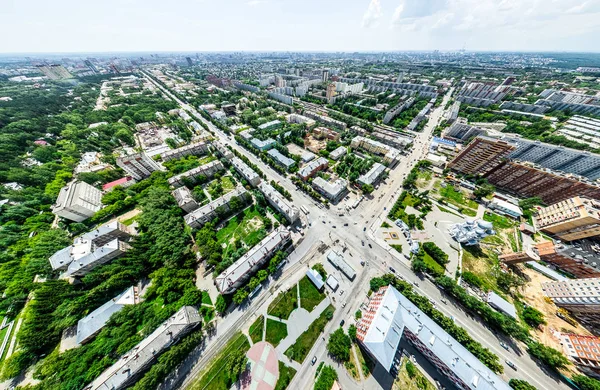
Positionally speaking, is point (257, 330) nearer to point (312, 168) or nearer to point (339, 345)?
point (339, 345)

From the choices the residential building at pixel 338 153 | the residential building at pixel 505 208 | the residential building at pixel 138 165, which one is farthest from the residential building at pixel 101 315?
the residential building at pixel 505 208

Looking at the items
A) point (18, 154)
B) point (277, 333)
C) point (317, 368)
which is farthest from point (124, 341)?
point (18, 154)

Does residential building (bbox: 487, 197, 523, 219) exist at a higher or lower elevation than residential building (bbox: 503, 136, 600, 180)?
lower

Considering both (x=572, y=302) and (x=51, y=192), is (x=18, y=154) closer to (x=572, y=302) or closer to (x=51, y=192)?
(x=51, y=192)

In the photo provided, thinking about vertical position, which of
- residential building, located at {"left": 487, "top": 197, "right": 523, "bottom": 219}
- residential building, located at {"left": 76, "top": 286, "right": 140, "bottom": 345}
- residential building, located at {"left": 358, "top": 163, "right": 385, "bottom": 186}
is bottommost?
residential building, located at {"left": 76, "top": 286, "right": 140, "bottom": 345}

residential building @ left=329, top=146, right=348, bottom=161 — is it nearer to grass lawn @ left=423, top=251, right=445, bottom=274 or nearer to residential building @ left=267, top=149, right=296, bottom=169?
residential building @ left=267, top=149, right=296, bottom=169

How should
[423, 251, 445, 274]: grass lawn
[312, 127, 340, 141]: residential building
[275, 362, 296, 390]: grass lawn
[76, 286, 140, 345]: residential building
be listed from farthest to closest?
[312, 127, 340, 141]: residential building < [423, 251, 445, 274]: grass lawn < [76, 286, 140, 345]: residential building < [275, 362, 296, 390]: grass lawn

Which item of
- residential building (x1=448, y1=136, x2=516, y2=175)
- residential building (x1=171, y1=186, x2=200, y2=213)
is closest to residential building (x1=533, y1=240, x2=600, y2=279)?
residential building (x1=448, y1=136, x2=516, y2=175)
